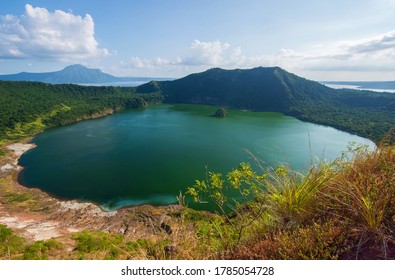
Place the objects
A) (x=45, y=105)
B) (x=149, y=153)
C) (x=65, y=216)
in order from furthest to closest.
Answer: (x=45, y=105), (x=149, y=153), (x=65, y=216)

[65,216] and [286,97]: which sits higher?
[286,97]

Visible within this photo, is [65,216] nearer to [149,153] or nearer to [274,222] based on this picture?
[149,153]


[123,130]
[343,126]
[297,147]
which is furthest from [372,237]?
[343,126]

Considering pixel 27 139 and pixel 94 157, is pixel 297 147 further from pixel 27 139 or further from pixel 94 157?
pixel 27 139

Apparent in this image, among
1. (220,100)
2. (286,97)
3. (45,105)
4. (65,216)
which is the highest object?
(45,105)

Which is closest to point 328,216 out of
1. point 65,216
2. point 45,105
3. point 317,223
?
point 317,223

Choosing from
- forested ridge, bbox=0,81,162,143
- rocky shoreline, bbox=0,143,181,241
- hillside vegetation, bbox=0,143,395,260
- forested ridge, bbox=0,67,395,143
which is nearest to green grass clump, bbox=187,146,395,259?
hillside vegetation, bbox=0,143,395,260

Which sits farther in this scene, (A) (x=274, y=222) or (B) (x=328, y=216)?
(A) (x=274, y=222)

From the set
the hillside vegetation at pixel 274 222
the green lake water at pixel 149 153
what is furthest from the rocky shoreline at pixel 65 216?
the green lake water at pixel 149 153
